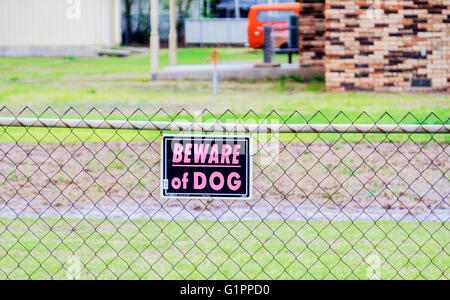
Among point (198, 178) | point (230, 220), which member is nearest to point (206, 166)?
point (198, 178)

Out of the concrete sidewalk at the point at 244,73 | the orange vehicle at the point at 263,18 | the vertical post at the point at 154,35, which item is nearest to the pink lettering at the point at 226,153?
the vertical post at the point at 154,35

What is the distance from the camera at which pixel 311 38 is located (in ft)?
64.7

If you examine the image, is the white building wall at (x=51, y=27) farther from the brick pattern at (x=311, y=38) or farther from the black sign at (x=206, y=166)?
the black sign at (x=206, y=166)

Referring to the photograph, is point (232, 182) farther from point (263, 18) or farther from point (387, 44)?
point (263, 18)

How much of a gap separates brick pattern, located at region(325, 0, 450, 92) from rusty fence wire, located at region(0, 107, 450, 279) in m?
6.92

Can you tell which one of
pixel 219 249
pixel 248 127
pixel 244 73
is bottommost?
pixel 219 249

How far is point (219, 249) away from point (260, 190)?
6.68 ft

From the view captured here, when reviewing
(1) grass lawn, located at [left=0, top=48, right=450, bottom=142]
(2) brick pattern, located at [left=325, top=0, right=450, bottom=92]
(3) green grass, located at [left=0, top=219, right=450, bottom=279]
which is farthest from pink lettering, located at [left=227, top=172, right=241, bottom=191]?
(2) brick pattern, located at [left=325, top=0, right=450, bottom=92]

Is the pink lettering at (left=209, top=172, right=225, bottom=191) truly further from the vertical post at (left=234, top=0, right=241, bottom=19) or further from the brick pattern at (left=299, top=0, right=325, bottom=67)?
the vertical post at (left=234, top=0, right=241, bottom=19)

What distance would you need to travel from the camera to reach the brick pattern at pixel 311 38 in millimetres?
19594

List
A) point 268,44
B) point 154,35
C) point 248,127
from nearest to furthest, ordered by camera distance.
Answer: point 248,127 → point 154,35 → point 268,44

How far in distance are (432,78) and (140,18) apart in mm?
22537

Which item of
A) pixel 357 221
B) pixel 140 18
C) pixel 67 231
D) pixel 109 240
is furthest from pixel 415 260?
pixel 140 18
